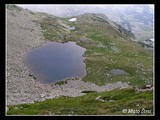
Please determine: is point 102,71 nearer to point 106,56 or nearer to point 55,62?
point 55,62

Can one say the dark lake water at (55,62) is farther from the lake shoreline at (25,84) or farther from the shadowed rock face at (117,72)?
the shadowed rock face at (117,72)

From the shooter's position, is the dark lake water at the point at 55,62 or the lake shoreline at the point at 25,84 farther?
the dark lake water at the point at 55,62

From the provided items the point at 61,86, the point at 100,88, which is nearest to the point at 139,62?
the point at 100,88

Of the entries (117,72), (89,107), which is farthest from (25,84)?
(117,72)


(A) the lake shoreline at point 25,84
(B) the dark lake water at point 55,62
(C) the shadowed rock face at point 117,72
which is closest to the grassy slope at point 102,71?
(C) the shadowed rock face at point 117,72

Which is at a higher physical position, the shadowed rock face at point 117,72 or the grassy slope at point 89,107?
the shadowed rock face at point 117,72

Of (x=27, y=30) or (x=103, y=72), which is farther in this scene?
(x=27, y=30)
